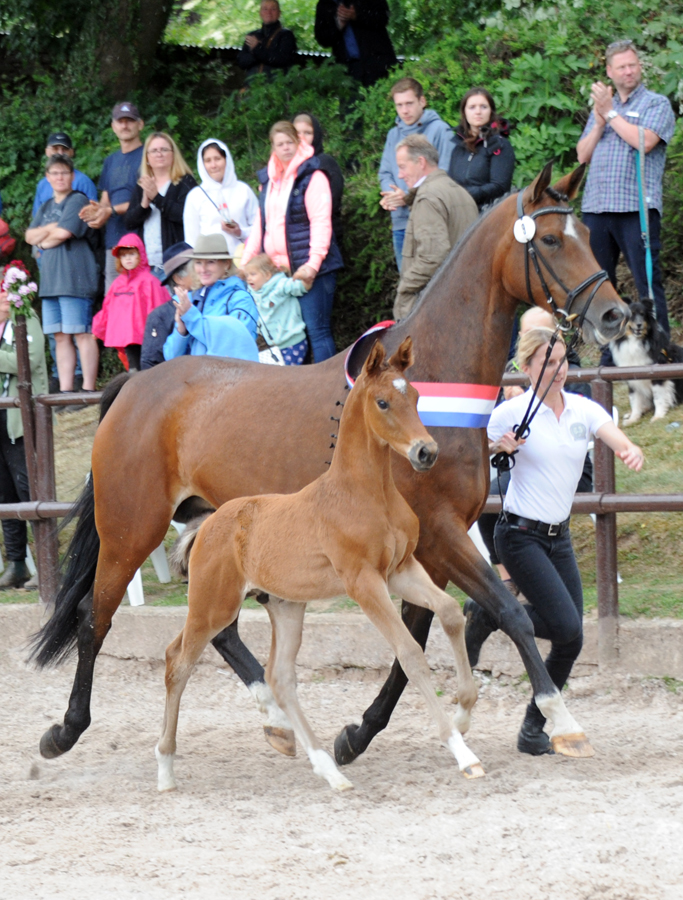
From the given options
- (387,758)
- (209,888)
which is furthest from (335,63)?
(209,888)

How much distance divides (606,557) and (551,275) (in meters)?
1.92

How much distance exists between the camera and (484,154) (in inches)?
308

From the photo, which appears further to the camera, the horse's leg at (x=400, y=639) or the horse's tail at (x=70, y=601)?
A: the horse's tail at (x=70, y=601)

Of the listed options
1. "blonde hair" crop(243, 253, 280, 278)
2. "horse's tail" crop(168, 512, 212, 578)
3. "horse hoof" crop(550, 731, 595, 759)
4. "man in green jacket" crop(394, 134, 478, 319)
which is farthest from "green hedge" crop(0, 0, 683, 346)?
"horse hoof" crop(550, 731, 595, 759)

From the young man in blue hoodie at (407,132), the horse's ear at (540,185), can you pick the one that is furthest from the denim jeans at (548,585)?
the young man in blue hoodie at (407,132)

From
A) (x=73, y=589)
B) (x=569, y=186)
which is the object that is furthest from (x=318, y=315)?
(x=569, y=186)

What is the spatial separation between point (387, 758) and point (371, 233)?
6.10 meters

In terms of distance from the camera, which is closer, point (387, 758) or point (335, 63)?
point (387, 758)

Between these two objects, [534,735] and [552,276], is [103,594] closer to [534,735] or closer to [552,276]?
[534,735]

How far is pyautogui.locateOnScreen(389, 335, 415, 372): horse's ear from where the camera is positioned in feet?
12.1

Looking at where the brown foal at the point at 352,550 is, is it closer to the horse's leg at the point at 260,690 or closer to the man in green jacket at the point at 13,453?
the horse's leg at the point at 260,690

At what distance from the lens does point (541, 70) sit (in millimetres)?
9477

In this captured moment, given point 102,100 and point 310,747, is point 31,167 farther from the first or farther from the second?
point 310,747

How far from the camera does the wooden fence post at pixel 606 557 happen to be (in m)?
5.48
